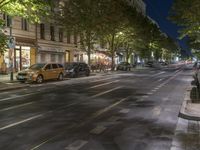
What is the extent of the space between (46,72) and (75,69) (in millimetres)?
7016

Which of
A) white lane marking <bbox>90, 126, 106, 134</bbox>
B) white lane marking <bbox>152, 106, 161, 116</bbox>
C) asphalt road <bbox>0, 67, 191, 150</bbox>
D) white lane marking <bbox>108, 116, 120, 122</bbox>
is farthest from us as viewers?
white lane marking <bbox>152, 106, 161, 116</bbox>

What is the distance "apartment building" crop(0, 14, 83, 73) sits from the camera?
37.2 meters

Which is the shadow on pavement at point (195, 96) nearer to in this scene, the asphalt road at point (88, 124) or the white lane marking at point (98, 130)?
the asphalt road at point (88, 124)

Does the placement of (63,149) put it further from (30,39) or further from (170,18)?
(30,39)

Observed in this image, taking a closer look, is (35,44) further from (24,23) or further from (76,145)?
(76,145)

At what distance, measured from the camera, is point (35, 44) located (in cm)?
4178

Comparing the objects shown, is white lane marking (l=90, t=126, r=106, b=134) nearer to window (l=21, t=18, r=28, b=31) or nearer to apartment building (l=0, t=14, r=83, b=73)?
apartment building (l=0, t=14, r=83, b=73)

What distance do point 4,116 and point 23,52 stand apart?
29512 millimetres

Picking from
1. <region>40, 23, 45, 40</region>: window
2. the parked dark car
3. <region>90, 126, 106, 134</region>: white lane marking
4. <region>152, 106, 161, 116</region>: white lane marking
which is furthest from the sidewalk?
<region>40, 23, 45, 40</region>: window

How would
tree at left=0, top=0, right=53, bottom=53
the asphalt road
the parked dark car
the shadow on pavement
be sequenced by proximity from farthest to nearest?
the parked dark car → tree at left=0, top=0, right=53, bottom=53 → the shadow on pavement → the asphalt road

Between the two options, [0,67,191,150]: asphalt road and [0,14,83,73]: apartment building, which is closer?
[0,67,191,150]: asphalt road

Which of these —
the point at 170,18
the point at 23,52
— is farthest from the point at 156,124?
the point at 23,52

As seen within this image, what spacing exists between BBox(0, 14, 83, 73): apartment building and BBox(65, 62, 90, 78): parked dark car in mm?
5920

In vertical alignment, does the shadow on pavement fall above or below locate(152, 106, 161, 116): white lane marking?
above
